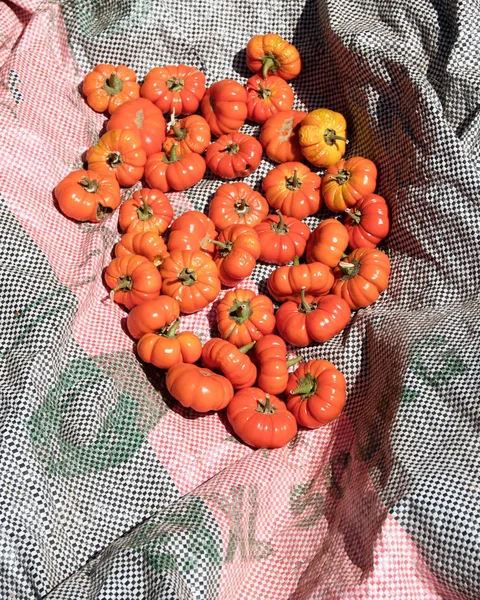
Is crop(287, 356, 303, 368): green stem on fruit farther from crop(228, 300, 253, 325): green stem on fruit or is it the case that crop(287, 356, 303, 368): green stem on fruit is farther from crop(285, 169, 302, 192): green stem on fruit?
crop(285, 169, 302, 192): green stem on fruit

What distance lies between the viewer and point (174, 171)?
7.64 ft

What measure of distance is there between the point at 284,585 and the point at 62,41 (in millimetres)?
2077

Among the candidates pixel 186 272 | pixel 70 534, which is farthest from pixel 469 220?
pixel 70 534

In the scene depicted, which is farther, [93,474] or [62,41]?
[62,41]

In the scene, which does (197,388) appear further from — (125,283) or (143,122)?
(143,122)

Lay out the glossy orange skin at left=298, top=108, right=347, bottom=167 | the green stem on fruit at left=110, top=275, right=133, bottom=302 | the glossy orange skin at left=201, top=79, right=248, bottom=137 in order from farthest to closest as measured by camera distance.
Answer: the glossy orange skin at left=201, top=79, right=248, bottom=137 < the glossy orange skin at left=298, top=108, right=347, bottom=167 < the green stem on fruit at left=110, top=275, right=133, bottom=302

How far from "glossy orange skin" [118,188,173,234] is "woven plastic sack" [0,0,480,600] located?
0.09 metres

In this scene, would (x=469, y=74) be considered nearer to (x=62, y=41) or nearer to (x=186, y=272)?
(x=186, y=272)

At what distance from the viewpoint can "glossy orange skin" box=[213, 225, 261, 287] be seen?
6.91 feet

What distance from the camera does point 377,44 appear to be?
223cm

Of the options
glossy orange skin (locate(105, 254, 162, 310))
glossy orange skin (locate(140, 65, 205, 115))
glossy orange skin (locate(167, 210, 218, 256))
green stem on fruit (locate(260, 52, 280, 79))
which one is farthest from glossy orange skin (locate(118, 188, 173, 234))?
green stem on fruit (locate(260, 52, 280, 79))

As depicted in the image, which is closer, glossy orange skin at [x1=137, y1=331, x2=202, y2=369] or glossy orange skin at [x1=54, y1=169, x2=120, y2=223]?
glossy orange skin at [x1=137, y1=331, x2=202, y2=369]

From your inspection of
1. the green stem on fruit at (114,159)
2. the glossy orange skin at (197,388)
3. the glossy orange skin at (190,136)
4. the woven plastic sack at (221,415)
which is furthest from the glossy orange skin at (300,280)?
the green stem on fruit at (114,159)

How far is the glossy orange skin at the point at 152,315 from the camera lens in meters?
1.99
